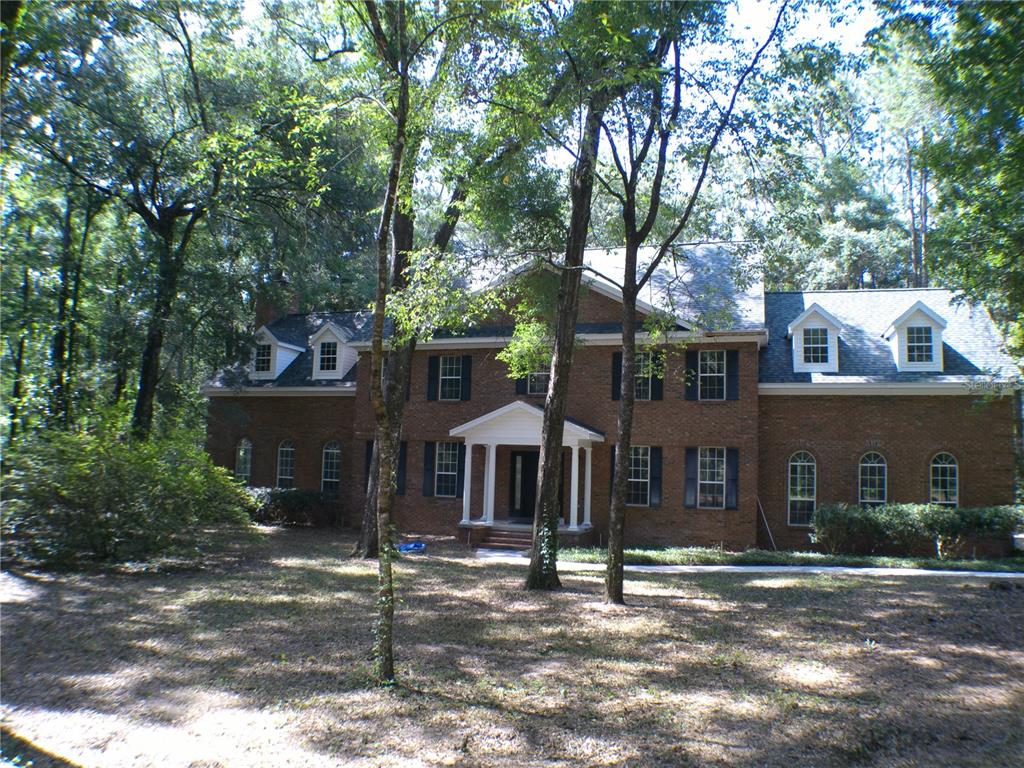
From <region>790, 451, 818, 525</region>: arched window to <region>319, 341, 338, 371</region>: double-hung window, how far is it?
15.3 meters

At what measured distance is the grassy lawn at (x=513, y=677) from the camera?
19.1ft

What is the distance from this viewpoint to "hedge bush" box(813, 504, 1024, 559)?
1745 centimetres

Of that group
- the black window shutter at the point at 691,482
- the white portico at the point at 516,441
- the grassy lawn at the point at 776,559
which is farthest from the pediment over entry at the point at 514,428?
the grassy lawn at the point at 776,559

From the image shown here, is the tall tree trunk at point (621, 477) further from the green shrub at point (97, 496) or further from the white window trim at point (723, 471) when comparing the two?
the white window trim at point (723, 471)

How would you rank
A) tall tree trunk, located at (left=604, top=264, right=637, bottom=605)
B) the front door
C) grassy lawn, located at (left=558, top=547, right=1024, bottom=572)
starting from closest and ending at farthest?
1. tall tree trunk, located at (left=604, top=264, right=637, bottom=605)
2. grassy lawn, located at (left=558, top=547, right=1024, bottom=572)
3. the front door

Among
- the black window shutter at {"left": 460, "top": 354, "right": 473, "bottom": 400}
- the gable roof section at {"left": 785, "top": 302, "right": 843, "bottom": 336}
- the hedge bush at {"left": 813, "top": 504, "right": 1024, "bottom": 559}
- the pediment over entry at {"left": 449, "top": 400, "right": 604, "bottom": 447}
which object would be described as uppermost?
the gable roof section at {"left": 785, "top": 302, "right": 843, "bottom": 336}

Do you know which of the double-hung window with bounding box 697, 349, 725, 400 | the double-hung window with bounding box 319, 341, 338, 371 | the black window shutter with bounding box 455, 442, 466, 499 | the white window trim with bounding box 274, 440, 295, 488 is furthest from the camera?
the double-hung window with bounding box 319, 341, 338, 371

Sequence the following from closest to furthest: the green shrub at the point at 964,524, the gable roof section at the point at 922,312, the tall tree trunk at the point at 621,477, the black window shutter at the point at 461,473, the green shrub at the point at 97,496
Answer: the tall tree trunk at the point at 621,477 → the green shrub at the point at 97,496 → the green shrub at the point at 964,524 → the gable roof section at the point at 922,312 → the black window shutter at the point at 461,473

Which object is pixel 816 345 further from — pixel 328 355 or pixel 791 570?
pixel 328 355

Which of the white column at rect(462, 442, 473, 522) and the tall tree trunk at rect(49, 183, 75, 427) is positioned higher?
the tall tree trunk at rect(49, 183, 75, 427)

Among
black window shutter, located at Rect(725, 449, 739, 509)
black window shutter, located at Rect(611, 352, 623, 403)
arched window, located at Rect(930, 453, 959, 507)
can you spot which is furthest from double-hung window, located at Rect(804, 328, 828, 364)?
black window shutter, located at Rect(611, 352, 623, 403)

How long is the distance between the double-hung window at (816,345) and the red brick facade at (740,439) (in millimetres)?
1207

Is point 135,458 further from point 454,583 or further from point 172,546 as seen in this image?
point 454,583

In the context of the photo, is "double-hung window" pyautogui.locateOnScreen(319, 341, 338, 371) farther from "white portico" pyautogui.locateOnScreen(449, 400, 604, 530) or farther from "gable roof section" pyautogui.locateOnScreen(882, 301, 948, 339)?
"gable roof section" pyautogui.locateOnScreen(882, 301, 948, 339)
